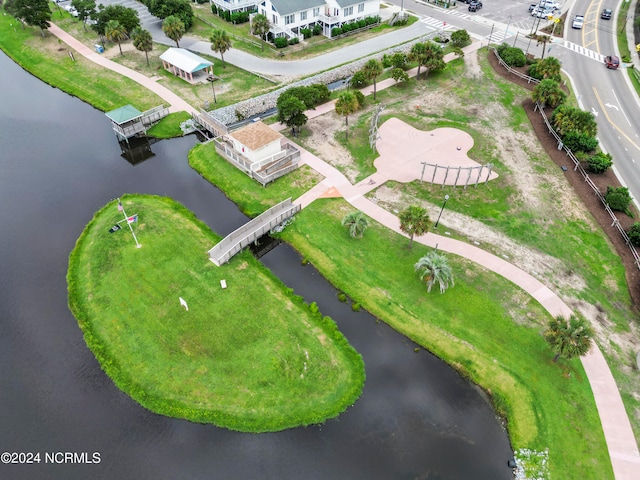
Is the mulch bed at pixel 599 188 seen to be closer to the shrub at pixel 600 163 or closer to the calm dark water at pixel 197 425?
the shrub at pixel 600 163

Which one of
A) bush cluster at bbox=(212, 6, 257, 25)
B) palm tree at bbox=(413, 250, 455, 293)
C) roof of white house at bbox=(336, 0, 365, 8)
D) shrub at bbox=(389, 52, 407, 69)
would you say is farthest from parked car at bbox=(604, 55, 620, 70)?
bush cluster at bbox=(212, 6, 257, 25)

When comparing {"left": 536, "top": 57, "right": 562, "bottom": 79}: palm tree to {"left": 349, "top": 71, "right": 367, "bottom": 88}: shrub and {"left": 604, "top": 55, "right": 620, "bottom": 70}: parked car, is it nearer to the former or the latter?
{"left": 604, "top": 55, "right": 620, "bottom": 70}: parked car

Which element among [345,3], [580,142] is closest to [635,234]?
[580,142]

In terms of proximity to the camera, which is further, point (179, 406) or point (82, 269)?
point (82, 269)

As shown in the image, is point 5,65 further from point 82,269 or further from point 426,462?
point 426,462

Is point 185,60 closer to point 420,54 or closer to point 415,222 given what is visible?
point 420,54

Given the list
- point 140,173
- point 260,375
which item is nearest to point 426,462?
point 260,375

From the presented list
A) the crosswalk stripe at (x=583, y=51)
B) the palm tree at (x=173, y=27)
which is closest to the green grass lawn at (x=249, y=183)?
the palm tree at (x=173, y=27)
